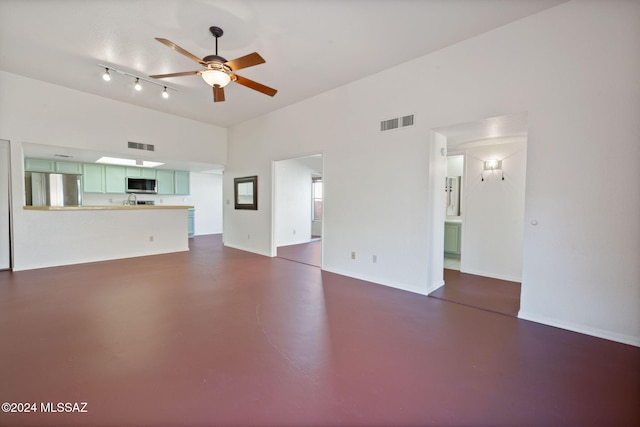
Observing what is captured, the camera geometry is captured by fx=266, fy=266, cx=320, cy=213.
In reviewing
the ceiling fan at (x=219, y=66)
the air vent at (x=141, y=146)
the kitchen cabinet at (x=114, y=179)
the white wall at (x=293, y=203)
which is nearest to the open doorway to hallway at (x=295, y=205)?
the white wall at (x=293, y=203)

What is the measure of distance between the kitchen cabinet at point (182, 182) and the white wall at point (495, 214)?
784 cm

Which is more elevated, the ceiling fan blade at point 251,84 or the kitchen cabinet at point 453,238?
the ceiling fan blade at point 251,84

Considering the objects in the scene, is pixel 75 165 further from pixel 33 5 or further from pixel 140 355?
pixel 140 355

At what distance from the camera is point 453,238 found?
5707mm

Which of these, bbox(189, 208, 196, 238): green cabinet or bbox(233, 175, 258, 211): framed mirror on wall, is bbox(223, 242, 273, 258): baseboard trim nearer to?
bbox(233, 175, 258, 211): framed mirror on wall

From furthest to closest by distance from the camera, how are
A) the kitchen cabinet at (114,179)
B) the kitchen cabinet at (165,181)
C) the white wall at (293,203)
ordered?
the kitchen cabinet at (165,181)
the white wall at (293,203)
the kitchen cabinet at (114,179)

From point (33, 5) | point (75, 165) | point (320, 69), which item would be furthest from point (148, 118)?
point (320, 69)

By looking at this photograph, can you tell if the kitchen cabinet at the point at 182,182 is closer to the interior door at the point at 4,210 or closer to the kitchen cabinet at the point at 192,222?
the kitchen cabinet at the point at 192,222

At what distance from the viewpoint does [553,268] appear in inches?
106

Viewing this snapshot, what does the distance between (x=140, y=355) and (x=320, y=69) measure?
3.94 metres

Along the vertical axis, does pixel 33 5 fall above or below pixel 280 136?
above

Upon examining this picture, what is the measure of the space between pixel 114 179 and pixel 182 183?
68.3 inches

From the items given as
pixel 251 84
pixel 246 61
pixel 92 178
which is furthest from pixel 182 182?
pixel 246 61

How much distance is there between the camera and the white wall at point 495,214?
13.7 feet
